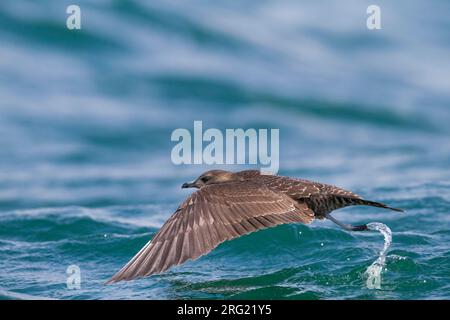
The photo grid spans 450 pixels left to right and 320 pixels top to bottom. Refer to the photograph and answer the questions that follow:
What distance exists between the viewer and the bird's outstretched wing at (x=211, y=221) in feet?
27.8

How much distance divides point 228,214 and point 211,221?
193 mm

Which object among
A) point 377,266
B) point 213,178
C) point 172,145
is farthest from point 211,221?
point 172,145

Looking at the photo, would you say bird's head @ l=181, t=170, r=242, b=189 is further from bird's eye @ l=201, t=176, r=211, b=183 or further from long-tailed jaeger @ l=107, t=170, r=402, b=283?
long-tailed jaeger @ l=107, t=170, r=402, b=283

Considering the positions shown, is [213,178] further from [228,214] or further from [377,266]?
[377,266]

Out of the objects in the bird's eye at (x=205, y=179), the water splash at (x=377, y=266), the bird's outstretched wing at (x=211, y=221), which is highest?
the bird's eye at (x=205, y=179)

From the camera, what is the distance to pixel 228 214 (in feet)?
29.3

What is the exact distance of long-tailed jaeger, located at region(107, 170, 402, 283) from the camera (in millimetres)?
8508

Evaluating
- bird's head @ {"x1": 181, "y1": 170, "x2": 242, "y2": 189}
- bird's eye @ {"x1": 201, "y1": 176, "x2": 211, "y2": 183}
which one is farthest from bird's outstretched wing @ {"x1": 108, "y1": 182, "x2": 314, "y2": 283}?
bird's eye @ {"x1": 201, "y1": 176, "x2": 211, "y2": 183}

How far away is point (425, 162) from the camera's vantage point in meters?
17.4

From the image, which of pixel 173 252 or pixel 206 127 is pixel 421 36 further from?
pixel 173 252

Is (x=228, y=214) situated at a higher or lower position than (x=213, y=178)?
lower

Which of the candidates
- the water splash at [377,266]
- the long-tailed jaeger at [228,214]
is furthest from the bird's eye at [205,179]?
the water splash at [377,266]

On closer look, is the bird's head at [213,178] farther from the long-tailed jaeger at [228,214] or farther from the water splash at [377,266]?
the water splash at [377,266]
